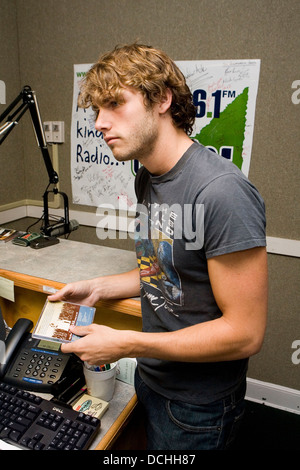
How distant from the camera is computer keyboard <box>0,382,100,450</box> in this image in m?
0.71

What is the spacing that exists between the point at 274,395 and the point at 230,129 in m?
1.49

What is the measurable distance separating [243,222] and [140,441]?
82 centimetres

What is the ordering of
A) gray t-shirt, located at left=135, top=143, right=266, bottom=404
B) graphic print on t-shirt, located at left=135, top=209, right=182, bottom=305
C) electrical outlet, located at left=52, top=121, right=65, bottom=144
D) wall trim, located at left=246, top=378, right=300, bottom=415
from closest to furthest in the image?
gray t-shirt, located at left=135, top=143, right=266, bottom=404 → graphic print on t-shirt, located at left=135, top=209, right=182, bottom=305 → wall trim, located at left=246, top=378, right=300, bottom=415 → electrical outlet, located at left=52, top=121, right=65, bottom=144

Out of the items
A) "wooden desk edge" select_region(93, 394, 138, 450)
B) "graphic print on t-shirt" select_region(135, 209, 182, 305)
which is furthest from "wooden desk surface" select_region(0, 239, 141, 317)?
"wooden desk edge" select_region(93, 394, 138, 450)

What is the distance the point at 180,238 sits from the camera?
775mm

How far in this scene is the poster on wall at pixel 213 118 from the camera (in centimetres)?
166

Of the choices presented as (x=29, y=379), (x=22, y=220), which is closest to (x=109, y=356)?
(x=29, y=379)

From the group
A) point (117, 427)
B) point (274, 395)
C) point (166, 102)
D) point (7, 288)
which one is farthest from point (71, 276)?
point (274, 395)

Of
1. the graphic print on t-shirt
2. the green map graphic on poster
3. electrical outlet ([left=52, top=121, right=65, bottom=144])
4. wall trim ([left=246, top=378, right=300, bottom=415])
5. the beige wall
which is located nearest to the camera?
the graphic print on t-shirt

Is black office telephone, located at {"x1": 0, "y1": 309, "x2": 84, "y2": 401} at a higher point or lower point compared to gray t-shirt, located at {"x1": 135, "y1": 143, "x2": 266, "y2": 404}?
lower

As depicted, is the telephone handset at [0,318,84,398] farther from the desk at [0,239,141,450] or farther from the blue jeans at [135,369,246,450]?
the blue jeans at [135,369,246,450]

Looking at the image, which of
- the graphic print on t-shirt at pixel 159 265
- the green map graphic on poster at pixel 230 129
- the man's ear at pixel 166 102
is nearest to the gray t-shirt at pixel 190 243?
the graphic print on t-shirt at pixel 159 265

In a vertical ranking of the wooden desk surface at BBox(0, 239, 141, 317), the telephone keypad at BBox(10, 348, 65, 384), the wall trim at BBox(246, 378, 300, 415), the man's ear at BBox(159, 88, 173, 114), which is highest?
the man's ear at BBox(159, 88, 173, 114)
